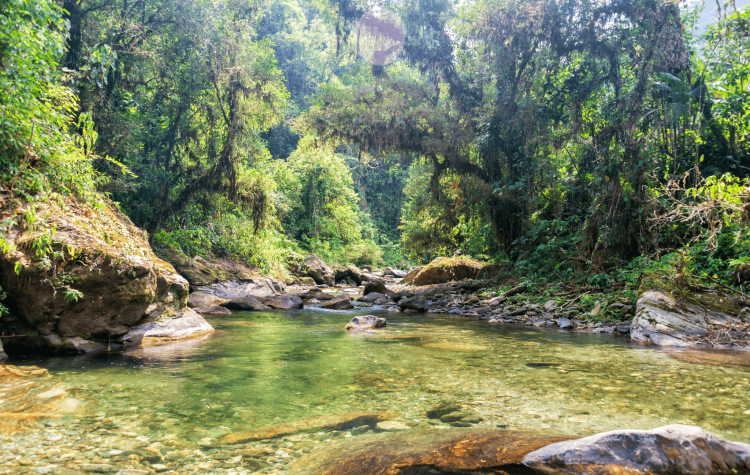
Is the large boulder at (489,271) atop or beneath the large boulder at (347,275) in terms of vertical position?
atop

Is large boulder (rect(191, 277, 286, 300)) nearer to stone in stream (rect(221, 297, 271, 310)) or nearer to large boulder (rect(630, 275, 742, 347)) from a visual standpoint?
stone in stream (rect(221, 297, 271, 310))

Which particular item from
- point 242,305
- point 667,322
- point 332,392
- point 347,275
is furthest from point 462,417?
point 347,275

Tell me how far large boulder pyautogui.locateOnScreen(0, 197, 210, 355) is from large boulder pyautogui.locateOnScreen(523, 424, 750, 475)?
16.6 feet

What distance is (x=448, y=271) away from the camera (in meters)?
16.0

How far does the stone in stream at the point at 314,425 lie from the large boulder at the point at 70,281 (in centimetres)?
334

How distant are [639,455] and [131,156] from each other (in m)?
12.7

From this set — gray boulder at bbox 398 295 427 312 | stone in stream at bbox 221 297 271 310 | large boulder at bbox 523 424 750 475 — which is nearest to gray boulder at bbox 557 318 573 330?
gray boulder at bbox 398 295 427 312

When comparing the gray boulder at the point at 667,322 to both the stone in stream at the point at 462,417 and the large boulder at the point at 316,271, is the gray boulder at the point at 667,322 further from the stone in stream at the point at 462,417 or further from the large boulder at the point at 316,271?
the large boulder at the point at 316,271

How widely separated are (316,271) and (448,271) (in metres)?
7.75

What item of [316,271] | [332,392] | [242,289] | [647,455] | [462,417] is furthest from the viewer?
[316,271]

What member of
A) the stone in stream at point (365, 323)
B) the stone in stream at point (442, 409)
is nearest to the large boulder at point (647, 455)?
the stone in stream at point (442, 409)

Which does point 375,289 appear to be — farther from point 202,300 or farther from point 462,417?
point 462,417

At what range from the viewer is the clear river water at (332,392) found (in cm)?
256

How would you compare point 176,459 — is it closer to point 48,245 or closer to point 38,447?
point 38,447
